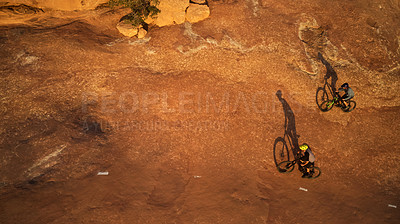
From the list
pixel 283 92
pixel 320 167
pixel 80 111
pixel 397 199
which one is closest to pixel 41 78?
pixel 80 111

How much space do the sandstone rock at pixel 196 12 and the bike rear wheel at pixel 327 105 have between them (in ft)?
30.2

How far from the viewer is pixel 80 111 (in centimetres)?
1091

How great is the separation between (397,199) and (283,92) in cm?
681

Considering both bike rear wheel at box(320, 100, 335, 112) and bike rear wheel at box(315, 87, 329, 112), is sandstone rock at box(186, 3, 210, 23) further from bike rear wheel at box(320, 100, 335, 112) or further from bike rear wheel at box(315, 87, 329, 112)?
bike rear wheel at box(320, 100, 335, 112)

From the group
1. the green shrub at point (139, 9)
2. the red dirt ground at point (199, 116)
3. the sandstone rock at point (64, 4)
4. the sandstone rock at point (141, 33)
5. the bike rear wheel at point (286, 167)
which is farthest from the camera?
the sandstone rock at point (141, 33)

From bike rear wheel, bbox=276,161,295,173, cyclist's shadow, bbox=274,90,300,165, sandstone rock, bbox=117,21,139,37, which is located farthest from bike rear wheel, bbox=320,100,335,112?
sandstone rock, bbox=117,21,139,37

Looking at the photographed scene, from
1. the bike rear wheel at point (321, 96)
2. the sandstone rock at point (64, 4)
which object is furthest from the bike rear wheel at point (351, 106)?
the sandstone rock at point (64, 4)

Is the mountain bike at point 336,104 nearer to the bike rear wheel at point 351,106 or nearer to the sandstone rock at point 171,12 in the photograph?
the bike rear wheel at point 351,106

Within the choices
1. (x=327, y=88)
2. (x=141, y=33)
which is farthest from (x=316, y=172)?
(x=141, y=33)

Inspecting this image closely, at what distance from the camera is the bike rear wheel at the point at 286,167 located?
9750 mm

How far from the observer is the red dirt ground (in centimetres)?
861

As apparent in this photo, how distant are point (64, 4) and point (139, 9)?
4833 mm

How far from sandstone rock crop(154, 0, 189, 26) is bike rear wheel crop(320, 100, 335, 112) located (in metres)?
10.1

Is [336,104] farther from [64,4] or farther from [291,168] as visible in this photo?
[64,4]
